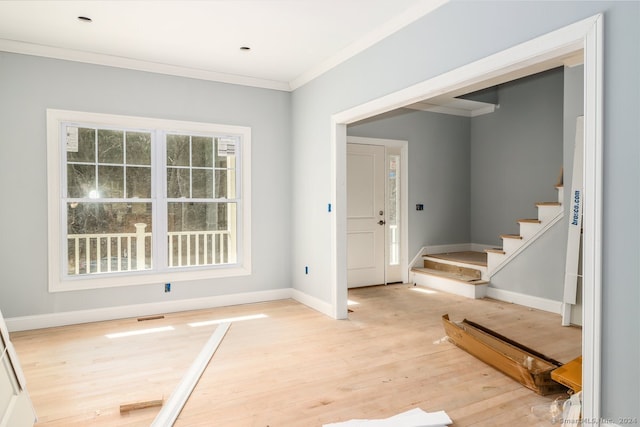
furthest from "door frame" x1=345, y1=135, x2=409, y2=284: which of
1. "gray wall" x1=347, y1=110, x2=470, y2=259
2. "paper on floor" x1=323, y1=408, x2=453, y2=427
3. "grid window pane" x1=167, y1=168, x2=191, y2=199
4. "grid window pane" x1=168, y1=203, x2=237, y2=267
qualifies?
"paper on floor" x1=323, y1=408, x2=453, y2=427

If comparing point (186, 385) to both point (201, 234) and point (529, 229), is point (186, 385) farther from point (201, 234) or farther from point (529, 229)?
point (529, 229)

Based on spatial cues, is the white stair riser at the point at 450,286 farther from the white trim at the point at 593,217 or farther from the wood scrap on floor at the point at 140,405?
the wood scrap on floor at the point at 140,405

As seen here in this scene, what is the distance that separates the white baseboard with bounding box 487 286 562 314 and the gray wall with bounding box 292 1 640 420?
286 centimetres

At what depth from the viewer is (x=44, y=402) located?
2596 millimetres

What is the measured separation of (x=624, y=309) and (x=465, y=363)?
1.45 m

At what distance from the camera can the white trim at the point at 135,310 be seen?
13.4 feet

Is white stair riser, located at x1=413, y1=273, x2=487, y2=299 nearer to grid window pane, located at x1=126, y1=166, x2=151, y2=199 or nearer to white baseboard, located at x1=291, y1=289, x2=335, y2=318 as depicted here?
white baseboard, located at x1=291, y1=289, x2=335, y2=318

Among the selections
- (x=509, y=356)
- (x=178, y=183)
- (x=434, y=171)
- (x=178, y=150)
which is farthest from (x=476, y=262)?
(x=178, y=150)

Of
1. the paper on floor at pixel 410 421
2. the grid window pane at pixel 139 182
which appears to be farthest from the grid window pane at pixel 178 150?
the paper on floor at pixel 410 421

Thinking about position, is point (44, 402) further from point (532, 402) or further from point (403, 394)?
point (532, 402)

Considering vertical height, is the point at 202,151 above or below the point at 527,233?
above

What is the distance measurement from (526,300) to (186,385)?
4084mm

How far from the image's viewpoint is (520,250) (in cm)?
506

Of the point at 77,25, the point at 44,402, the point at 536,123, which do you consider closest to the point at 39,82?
the point at 77,25
